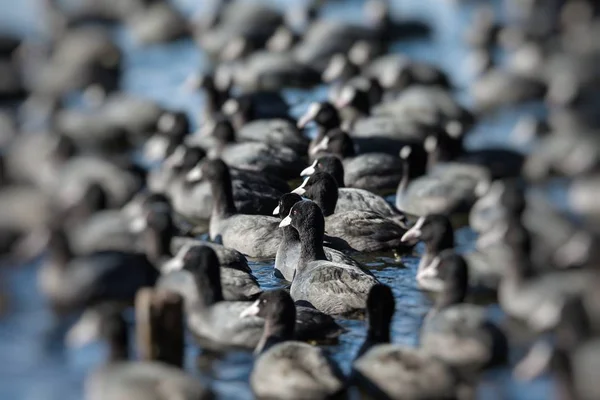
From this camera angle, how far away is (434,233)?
1193cm

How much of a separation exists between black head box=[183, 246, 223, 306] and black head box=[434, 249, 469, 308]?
6.51 feet

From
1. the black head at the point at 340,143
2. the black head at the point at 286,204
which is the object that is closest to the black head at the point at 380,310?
the black head at the point at 286,204

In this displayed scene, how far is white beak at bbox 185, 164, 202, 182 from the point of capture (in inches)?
572

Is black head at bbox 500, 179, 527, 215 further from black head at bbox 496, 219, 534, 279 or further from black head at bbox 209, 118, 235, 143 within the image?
black head at bbox 209, 118, 235, 143

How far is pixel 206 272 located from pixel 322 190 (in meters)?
2.66

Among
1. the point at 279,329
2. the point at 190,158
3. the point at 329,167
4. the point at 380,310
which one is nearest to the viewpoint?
the point at 279,329

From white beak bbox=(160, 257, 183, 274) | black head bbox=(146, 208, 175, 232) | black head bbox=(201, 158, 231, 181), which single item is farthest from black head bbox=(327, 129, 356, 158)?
white beak bbox=(160, 257, 183, 274)

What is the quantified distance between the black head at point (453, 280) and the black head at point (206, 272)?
1.98 meters

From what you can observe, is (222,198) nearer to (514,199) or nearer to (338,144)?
(338,144)

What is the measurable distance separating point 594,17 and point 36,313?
1803 centimetres

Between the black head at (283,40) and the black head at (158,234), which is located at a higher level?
the black head at (283,40)

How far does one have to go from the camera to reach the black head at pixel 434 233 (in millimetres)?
11883

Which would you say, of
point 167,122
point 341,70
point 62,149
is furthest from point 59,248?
point 341,70

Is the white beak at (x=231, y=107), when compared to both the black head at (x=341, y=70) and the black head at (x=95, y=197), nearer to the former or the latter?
the black head at (x=341, y=70)
